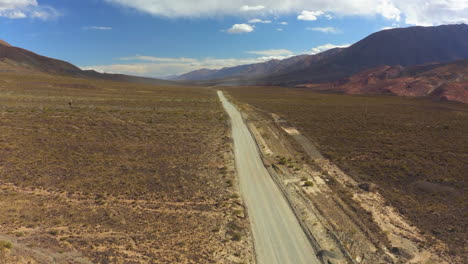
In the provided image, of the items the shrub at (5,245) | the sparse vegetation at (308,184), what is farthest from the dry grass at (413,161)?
the shrub at (5,245)

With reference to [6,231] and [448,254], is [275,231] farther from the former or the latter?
[6,231]

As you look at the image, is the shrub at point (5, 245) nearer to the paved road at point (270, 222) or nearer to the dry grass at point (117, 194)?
the dry grass at point (117, 194)

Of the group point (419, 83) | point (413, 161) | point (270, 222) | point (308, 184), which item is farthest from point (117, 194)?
point (419, 83)

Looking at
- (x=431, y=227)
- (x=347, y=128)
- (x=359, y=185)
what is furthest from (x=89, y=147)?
(x=347, y=128)

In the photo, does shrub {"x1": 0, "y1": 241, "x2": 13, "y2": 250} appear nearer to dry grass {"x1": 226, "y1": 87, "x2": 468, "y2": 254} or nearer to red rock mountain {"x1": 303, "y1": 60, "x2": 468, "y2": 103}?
dry grass {"x1": 226, "y1": 87, "x2": 468, "y2": 254}

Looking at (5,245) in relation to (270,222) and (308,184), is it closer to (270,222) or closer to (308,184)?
(270,222)
